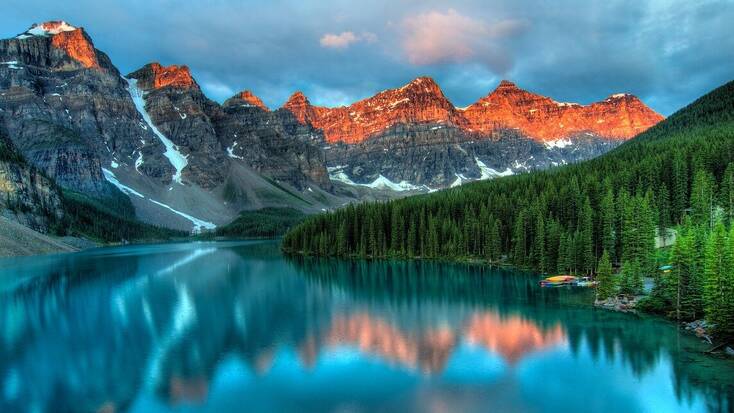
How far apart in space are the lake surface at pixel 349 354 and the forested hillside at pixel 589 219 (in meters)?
8.00

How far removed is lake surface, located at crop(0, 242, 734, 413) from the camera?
93.9 ft

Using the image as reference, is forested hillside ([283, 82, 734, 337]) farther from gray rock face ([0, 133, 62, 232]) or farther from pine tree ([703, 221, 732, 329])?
gray rock face ([0, 133, 62, 232])

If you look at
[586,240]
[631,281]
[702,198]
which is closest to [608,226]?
[586,240]

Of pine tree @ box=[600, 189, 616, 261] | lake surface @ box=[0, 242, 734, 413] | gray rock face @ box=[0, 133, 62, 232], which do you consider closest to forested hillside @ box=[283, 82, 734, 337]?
pine tree @ box=[600, 189, 616, 261]

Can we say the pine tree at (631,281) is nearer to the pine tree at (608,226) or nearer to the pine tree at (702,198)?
the pine tree at (608,226)

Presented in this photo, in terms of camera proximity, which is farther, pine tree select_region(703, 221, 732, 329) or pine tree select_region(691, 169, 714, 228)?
pine tree select_region(691, 169, 714, 228)

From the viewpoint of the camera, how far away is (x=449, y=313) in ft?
173

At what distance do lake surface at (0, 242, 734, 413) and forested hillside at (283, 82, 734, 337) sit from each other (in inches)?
315

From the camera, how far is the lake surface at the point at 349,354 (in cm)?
2861

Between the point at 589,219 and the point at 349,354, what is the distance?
51934 millimetres

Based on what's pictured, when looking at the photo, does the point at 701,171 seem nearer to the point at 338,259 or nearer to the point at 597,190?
the point at 597,190

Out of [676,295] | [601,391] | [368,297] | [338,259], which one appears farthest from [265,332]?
[338,259]

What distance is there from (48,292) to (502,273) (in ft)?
210

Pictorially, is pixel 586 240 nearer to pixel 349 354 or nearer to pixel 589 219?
pixel 589 219
